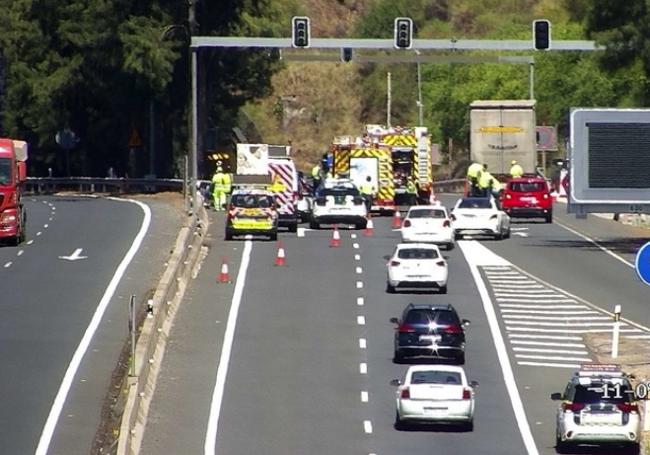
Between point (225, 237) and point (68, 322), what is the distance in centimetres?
1878

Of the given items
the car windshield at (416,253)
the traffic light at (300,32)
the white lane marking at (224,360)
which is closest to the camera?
the white lane marking at (224,360)

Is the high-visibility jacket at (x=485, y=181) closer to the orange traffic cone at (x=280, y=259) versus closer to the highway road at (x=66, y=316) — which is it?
the highway road at (x=66, y=316)

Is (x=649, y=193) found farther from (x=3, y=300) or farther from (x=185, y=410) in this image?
(x=3, y=300)

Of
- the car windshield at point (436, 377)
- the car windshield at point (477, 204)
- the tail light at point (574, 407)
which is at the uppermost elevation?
the car windshield at point (477, 204)

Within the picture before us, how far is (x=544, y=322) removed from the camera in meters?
48.0

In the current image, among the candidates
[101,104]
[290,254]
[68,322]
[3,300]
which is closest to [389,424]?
[68,322]

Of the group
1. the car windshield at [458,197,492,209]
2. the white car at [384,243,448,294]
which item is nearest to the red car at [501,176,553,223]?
the car windshield at [458,197,492,209]

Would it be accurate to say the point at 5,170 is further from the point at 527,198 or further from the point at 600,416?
the point at 600,416

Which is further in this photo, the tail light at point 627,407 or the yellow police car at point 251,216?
the yellow police car at point 251,216

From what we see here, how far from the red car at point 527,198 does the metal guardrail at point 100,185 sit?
18133 mm

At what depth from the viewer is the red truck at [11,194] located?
5869 centimetres

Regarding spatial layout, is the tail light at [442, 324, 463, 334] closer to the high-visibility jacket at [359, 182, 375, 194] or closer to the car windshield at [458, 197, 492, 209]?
the car windshield at [458, 197, 492, 209]

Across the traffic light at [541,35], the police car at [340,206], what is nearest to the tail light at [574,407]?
the traffic light at [541,35]

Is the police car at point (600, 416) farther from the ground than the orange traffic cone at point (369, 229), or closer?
closer
